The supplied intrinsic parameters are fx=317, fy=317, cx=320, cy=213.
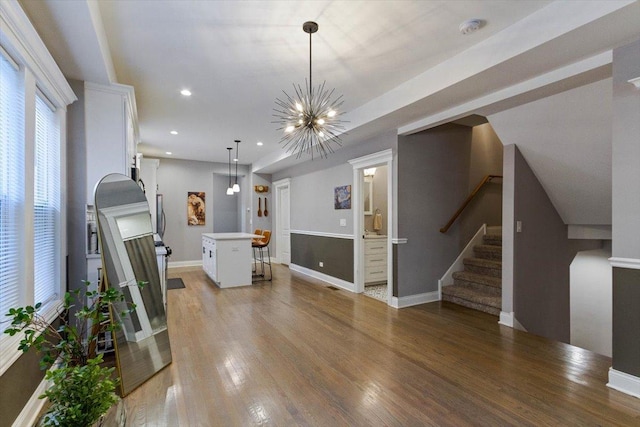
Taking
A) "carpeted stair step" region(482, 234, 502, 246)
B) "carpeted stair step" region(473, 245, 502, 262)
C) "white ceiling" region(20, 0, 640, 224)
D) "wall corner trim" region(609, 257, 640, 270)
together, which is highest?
"white ceiling" region(20, 0, 640, 224)

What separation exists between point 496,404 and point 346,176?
12.9 ft

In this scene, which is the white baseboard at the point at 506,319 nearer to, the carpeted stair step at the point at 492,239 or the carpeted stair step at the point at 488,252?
the carpeted stair step at the point at 488,252

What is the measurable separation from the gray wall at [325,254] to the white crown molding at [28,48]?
13.5 feet

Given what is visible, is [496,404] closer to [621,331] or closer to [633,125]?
[621,331]

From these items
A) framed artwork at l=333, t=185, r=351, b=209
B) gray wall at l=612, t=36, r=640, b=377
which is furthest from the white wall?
framed artwork at l=333, t=185, r=351, b=209

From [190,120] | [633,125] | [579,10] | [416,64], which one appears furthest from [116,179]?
[633,125]

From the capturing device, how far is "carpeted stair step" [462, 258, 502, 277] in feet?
14.9

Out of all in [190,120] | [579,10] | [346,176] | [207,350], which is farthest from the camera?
[346,176]

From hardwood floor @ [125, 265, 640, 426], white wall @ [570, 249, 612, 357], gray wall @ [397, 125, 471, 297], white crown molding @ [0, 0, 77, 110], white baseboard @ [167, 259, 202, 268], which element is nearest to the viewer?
white crown molding @ [0, 0, 77, 110]

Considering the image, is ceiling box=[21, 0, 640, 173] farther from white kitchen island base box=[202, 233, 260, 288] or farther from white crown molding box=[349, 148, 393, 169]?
white kitchen island base box=[202, 233, 260, 288]

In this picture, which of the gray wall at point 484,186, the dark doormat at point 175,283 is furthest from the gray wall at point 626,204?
the dark doormat at point 175,283

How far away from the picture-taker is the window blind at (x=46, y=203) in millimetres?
2295

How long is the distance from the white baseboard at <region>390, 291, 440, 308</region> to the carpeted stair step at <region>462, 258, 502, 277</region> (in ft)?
2.19

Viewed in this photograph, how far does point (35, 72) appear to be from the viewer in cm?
205
